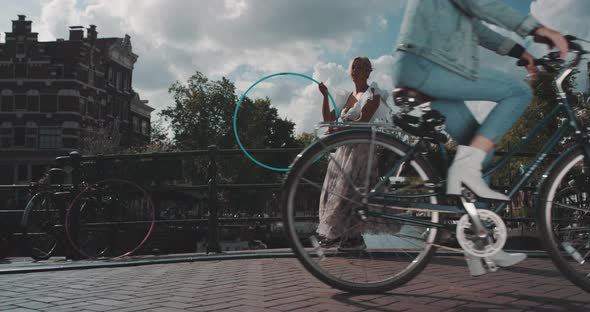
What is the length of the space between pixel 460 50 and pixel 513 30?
28 cm

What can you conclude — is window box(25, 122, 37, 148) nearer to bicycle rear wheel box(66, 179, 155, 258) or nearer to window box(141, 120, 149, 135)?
window box(141, 120, 149, 135)

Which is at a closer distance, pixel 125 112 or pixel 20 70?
pixel 20 70

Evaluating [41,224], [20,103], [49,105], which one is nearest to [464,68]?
[41,224]

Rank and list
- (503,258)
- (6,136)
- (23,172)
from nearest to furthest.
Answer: (503,258) → (23,172) → (6,136)

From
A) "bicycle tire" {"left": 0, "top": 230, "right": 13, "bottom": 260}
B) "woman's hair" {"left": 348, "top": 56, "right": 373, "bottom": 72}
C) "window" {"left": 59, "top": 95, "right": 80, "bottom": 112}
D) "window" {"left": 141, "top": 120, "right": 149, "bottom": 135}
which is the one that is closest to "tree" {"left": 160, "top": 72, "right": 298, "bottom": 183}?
"window" {"left": 141, "top": 120, "right": 149, "bottom": 135}

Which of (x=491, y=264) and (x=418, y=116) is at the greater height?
(x=418, y=116)

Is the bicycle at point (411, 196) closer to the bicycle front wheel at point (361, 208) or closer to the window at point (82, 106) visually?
the bicycle front wheel at point (361, 208)

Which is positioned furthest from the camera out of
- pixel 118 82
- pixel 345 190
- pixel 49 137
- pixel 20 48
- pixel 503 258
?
pixel 118 82

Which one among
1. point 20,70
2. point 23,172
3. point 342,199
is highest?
point 20,70

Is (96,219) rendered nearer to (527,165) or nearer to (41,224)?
(41,224)

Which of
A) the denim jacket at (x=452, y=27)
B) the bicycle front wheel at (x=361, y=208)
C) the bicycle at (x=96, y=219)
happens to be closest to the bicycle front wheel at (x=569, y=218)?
the bicycle front wheel at (x=361, y=208)

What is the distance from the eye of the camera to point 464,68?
3.06 m

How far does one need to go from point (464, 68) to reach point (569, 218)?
1011mm

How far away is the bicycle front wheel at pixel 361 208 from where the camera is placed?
313 cm
